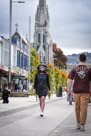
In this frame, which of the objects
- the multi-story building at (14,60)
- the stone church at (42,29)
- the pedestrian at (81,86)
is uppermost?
the stone church at (42,29)

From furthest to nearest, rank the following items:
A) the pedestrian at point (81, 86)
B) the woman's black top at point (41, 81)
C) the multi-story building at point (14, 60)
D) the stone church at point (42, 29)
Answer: the stone church at point (42, 29), the multi-story building at point (14, 60), the woman's black top at point (41, 81), the pedestrian at point (81, 86)

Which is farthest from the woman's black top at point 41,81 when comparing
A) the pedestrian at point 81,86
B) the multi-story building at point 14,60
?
the multi-story building at point 14,60

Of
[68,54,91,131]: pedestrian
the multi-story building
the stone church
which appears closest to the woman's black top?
[68,54,91,131]: pedestrian

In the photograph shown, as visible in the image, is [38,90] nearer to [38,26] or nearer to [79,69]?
[79,69]

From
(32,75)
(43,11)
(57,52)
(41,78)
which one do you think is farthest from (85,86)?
(43,11)

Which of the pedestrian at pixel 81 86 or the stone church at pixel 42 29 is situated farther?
the stone church at pixel 42 29

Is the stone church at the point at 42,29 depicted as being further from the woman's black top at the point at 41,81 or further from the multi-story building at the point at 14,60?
the woman's black top at the point at 41,81

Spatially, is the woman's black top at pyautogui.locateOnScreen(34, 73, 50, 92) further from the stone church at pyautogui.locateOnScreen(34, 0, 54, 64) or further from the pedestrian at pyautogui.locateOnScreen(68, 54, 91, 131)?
the stone church at pyautogui.locateOnScreen(34, 0, 54, 64)

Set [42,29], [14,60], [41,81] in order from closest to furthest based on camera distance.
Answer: [41,81]
[14,60]
[42,29]

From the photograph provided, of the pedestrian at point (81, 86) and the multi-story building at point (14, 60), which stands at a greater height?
the multi-story building at point (14, 60)

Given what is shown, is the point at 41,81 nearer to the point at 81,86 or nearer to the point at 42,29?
the point at 81,86

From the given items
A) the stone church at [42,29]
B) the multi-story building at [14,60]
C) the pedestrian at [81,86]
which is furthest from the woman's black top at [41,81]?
the stone church at [42,29]

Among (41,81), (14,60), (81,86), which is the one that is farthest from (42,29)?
(81,86)

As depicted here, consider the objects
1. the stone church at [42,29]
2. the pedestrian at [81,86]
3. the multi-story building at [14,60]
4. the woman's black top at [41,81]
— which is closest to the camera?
the pedestrian at [81,86]
